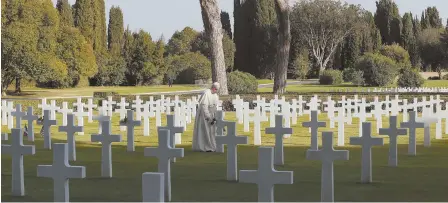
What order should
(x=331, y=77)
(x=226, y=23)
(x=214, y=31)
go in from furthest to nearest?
(x=226, y=23) → (x=331, y=77) → (x=214, y=31)

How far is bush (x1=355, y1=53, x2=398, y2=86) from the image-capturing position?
203 ft

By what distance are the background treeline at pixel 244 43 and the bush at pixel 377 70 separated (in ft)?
6.45

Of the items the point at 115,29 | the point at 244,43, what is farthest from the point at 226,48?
the point at 115,29

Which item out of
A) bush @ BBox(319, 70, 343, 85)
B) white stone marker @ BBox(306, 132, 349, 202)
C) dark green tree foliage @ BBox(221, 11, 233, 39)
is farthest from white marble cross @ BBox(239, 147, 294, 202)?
dark green tree foliage @ BBox(221, 11, 233, 39)

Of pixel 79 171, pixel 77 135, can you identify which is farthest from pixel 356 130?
pixel 79 171

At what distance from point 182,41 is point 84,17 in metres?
23.5

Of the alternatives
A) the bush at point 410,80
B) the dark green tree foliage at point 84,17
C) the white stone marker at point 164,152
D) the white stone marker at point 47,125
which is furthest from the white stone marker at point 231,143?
the dark green tree foliage at point 84,17

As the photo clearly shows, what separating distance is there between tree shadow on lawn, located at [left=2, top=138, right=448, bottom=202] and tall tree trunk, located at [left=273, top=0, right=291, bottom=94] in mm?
19328

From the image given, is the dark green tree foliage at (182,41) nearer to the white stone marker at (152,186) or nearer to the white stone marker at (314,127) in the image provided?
the white stone marker at (314,127)

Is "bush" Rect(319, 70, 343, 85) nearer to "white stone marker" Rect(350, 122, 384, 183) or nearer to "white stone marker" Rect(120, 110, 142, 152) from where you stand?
"white stone marker" Rect(120, 110, 142, 152)

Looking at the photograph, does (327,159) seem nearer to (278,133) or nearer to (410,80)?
(278,133)

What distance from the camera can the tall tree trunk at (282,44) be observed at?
3428cm

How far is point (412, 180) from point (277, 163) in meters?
2.34

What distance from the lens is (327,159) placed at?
345 inches
